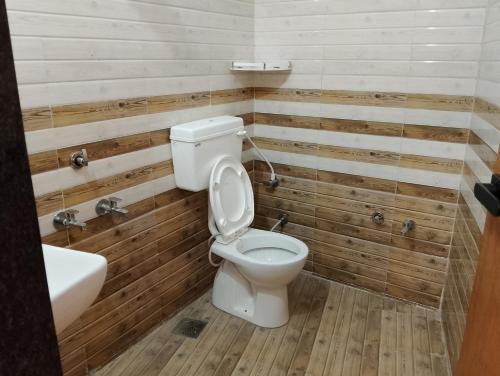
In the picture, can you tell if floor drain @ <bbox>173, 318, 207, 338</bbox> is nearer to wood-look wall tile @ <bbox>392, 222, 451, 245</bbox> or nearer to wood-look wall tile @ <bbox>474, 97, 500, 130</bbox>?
wood-look wall tile @ <bbox>392, 222, 451, 245</bbox>

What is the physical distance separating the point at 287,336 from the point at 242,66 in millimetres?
1563

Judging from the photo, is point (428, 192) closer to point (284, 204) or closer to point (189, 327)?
point (284, 204)

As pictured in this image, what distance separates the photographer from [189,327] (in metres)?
2.29

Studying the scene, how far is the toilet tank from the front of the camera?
2.11 meters

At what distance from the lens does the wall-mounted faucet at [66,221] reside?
5.35 ft

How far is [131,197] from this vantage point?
1990 millimetres

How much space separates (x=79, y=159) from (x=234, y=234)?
996mm

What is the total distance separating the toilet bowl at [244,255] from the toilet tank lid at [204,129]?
16 centimetres

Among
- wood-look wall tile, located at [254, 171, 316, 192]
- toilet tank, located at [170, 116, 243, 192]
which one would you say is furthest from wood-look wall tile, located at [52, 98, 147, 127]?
wood-look wall tile, located at [254, 171, 316, 192]

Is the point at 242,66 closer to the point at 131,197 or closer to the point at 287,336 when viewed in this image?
the point at 131,197

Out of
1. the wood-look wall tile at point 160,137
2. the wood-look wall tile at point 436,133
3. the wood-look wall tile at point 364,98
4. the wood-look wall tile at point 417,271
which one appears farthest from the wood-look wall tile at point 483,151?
the wood-look wall tile at point 160,137

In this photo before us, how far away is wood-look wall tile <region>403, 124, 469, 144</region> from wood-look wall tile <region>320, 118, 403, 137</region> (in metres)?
0.05

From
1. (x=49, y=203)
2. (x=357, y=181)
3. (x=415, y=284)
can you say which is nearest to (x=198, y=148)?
(x=49, y=203)

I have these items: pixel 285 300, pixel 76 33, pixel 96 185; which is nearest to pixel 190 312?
pixel 285 300
